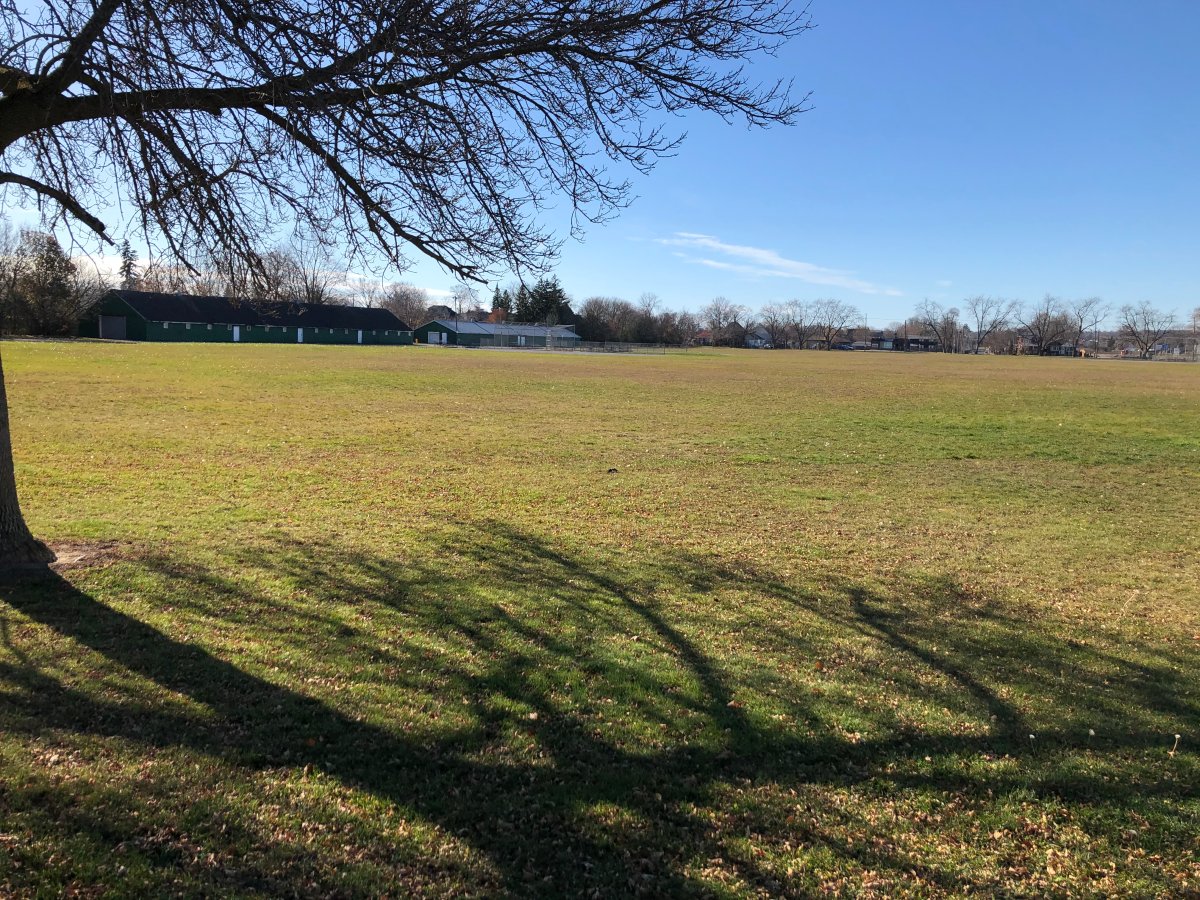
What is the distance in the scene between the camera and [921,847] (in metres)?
3.32

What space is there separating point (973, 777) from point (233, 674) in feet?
14.0

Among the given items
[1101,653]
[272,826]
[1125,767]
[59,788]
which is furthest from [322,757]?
[1101,653]

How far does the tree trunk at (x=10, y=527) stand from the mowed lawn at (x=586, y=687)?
31 centimetres

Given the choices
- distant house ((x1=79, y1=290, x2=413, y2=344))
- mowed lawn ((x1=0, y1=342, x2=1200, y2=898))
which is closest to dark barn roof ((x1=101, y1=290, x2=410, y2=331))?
distant house ((x1=79, y1=290, x2=413, y2=344))

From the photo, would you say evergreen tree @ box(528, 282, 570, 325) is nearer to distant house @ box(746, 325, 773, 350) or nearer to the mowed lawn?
the mowed lawn

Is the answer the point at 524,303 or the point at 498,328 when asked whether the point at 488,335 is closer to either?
the point at 498,328

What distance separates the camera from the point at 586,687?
4.71 m

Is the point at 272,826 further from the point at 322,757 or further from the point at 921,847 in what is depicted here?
the point at 921,847

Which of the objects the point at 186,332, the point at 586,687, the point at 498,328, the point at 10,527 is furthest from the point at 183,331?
the point at 586,687

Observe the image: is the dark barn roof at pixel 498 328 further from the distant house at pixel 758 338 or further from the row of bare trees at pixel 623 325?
the distant house at pixel 758 338

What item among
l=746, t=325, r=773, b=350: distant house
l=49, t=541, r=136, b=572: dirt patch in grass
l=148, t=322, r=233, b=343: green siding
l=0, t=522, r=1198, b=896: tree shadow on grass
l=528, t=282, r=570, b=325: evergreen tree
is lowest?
l=0, t=522, r=1198, b=896: tree shadow on grass

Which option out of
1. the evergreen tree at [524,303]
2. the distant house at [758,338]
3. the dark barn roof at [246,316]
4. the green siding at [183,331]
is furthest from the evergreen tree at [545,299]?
the distant house at [758,338]

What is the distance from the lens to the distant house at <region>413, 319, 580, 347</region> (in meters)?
105

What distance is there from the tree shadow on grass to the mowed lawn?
0.07ft
